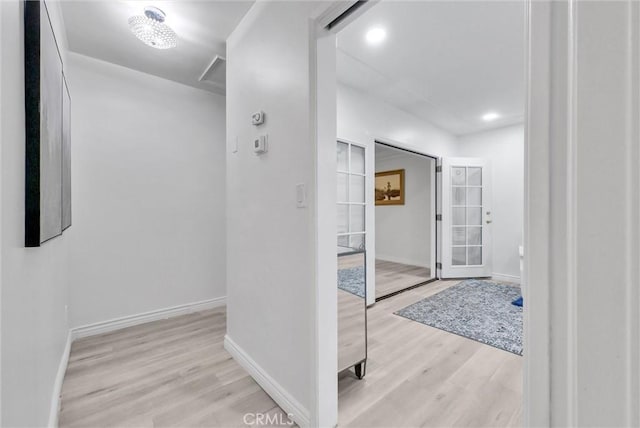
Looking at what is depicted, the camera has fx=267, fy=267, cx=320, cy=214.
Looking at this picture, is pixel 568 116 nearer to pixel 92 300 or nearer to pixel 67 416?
pixel 67 416

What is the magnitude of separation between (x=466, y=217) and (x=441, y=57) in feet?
9.77

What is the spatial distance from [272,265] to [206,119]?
7.66ft

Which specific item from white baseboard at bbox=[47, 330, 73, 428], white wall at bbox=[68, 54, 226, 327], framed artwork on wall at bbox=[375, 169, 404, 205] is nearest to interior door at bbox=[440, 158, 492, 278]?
framed artwork on wall at bbox=[375, 169, 404, 205]

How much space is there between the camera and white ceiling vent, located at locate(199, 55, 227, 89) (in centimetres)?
251

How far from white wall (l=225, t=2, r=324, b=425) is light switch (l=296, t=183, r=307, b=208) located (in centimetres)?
3

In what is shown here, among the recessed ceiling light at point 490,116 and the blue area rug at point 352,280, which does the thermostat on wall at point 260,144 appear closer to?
the blue area rug at point 352,280

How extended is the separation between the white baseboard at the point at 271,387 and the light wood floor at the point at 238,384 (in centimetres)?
4

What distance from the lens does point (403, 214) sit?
589 cm

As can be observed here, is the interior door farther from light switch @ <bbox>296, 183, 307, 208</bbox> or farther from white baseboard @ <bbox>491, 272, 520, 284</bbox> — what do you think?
light switch @ <bbox>296, 183, 307, 208</bbox>

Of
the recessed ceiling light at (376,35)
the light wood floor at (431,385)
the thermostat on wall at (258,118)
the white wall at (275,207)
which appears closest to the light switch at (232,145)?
the white wall at (275,207)

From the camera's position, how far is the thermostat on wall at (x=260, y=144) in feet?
5.68

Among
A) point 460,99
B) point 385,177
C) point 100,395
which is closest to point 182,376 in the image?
point 100,395

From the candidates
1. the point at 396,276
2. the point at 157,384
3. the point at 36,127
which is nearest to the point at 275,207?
the point at 36,127

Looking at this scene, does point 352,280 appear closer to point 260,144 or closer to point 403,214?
point 260,144
